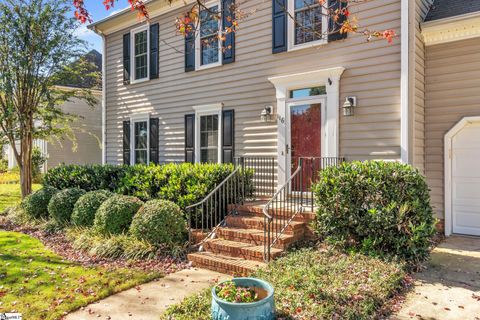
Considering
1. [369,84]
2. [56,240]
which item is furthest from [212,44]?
[56,240]

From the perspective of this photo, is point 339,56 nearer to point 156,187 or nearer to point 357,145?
point 357,145

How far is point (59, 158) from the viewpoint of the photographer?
613 inches

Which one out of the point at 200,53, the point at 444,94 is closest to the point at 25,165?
the point at 200,53

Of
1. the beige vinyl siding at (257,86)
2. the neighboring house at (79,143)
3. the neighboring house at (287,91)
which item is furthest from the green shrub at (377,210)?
the neighboring house at (79,143)

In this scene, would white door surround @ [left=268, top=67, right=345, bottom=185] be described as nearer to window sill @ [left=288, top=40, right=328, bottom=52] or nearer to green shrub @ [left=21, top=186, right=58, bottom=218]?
window sill @ [left=288, top=40, right=328, bottom=52]

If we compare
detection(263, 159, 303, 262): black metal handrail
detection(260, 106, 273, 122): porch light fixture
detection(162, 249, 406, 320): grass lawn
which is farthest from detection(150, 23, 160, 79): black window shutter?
detection(162, 249, 406, 320): grass lawn

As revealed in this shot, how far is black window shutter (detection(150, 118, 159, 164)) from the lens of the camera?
33.3ft

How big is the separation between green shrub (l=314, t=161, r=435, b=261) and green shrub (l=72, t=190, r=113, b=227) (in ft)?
14.8

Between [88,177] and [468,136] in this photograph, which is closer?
[468,136]

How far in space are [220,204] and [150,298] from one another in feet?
8.86

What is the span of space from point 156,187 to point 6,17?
629 cm

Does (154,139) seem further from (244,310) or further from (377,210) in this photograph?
(244,310)

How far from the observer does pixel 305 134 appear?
7172 mm

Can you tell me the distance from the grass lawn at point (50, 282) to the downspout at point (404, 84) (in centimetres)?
450
